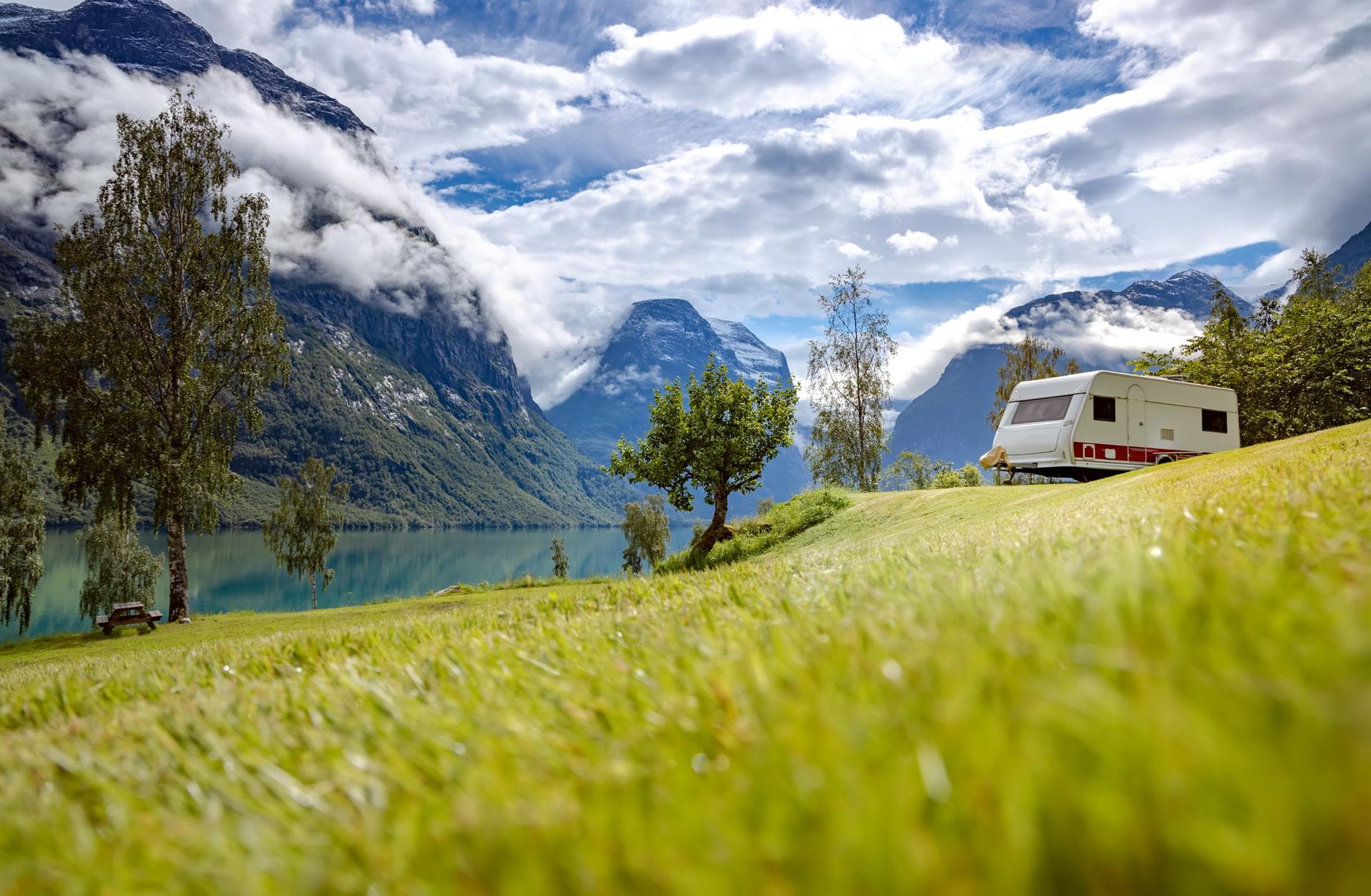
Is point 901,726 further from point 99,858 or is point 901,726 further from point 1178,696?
point 99,858

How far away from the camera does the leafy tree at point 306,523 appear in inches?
2650

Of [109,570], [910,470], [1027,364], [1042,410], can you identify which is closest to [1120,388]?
[1042,410]

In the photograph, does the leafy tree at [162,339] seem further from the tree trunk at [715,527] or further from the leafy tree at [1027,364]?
the leafy tree at [1027,364]

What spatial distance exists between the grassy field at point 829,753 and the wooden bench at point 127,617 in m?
25.4

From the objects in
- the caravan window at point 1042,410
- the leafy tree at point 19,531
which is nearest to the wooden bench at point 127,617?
the leafy tree at point 19,531

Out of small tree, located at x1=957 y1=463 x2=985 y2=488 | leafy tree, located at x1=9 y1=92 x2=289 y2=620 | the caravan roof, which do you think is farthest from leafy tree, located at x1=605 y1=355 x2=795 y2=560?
small tree, located at x1=957 y1=463 x2=985 y2=488

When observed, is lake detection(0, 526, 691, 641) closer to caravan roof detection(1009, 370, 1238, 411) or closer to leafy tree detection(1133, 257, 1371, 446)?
leafy tree detection(1133, 257, 1371, 446)

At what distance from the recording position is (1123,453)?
23.7m

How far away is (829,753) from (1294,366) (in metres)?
40.3

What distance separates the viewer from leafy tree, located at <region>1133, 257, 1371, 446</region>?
95.7 ft

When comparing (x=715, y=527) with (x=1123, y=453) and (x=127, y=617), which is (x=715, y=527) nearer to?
(x=1123, y=453)

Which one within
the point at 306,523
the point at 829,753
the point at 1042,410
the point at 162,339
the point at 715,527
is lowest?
the point at 306,523

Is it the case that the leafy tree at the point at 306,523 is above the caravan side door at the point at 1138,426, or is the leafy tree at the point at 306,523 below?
below

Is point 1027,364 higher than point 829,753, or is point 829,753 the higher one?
point 1027,364
